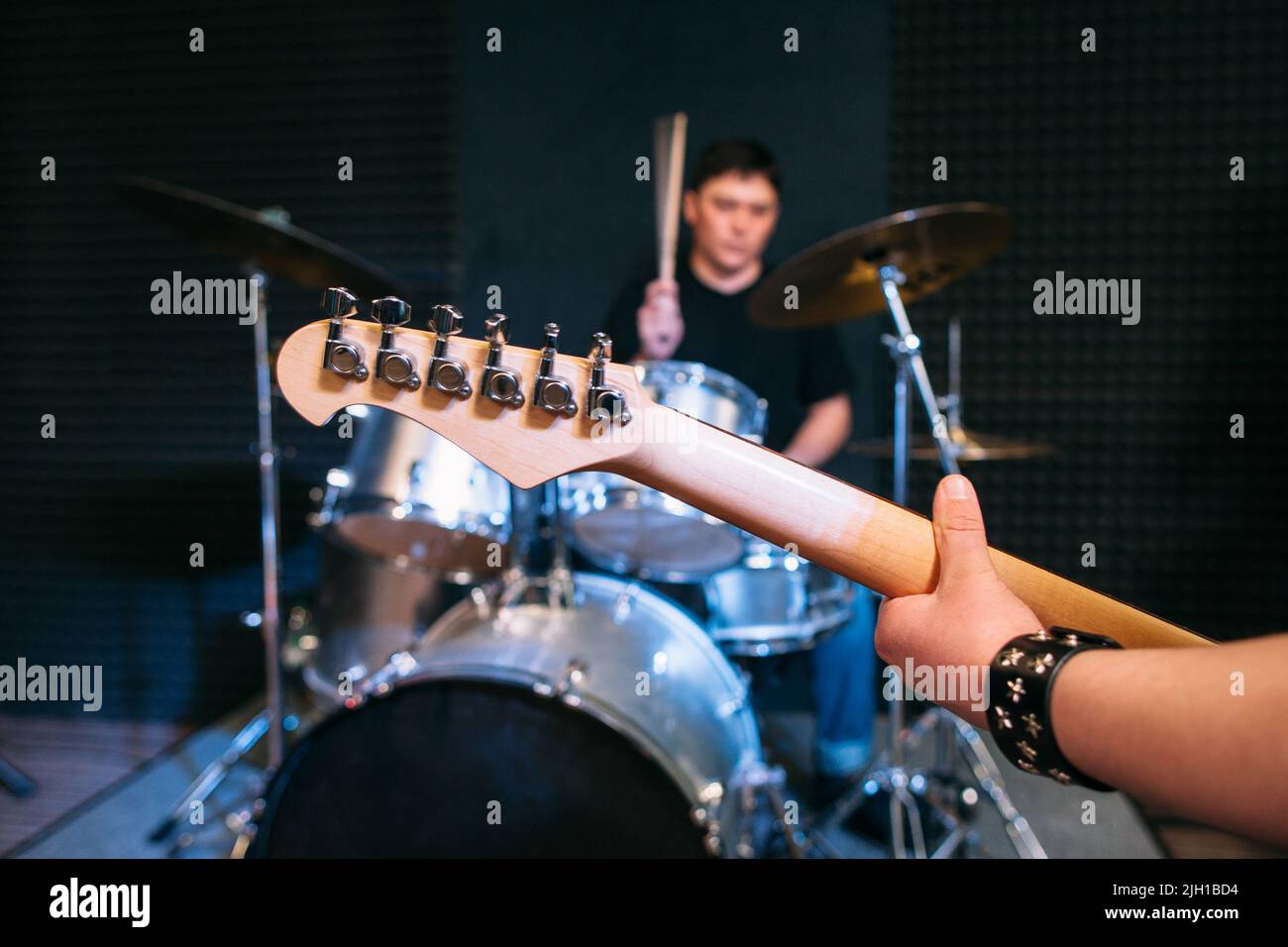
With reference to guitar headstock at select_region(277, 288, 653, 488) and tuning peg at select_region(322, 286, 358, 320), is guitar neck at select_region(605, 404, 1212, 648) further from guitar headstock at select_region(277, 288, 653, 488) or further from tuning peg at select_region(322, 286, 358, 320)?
tuning peg at select_region(322, 286, 358, 320)

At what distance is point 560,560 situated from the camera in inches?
70.9

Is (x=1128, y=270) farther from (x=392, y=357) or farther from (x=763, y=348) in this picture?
(x=392, y=357)

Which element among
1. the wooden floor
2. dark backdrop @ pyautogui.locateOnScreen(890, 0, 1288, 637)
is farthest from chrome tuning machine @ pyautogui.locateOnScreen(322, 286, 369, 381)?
dark backdrop @ pyautogui.locateOnScreen(890, 0, 1288, 637)

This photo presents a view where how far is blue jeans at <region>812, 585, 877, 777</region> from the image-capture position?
252cm

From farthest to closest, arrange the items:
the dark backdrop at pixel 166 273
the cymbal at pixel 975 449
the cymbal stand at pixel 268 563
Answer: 1. the dark backdrop at pixel 166 273
2. the cymbal stand at pixel 268 563
3. the cymbal at pixel 975 449

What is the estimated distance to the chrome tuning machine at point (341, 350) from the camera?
90cm

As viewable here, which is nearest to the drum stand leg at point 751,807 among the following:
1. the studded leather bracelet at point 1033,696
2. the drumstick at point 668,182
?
the studded leather bracelet at point 1033,696

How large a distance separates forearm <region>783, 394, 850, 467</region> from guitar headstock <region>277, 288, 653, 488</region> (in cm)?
176

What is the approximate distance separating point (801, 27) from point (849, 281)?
135cm

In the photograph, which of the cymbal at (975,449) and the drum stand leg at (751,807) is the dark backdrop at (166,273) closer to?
the cymbal at (975,449)

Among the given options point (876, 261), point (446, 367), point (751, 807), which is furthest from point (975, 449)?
point (446, 367)

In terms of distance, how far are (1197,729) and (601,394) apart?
2.02ft
